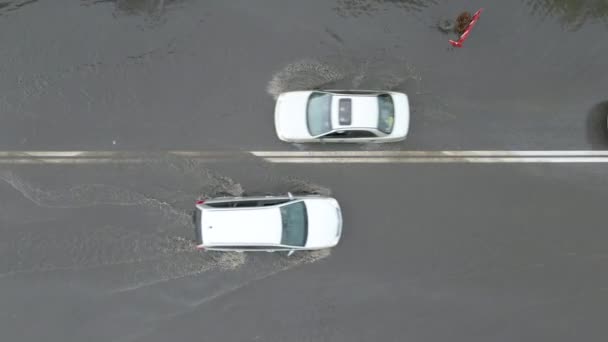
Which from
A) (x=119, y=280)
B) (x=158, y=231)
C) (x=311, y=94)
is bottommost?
(x=119, y=280)

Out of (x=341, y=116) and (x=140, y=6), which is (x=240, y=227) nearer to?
(x=341, y=116)

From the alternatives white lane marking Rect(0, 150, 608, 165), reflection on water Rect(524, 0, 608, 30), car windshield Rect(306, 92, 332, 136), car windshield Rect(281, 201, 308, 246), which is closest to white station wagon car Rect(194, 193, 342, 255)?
car windshield Rect(281, 201, 308, 246)

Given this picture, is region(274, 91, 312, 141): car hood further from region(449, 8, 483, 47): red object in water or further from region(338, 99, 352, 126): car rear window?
region(449, 8, 483, 47): red object in water

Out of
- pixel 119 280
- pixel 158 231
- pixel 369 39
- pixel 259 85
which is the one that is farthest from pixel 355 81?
pixel 119 280

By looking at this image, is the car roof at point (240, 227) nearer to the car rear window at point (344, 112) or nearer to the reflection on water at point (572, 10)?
the car rear window at point (344, 112)

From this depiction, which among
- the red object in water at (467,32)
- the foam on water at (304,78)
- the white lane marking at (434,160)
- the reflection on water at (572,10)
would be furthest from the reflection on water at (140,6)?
the reflection on water at (572,10)

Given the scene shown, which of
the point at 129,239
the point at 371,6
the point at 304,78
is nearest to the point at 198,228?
the point at 129,239

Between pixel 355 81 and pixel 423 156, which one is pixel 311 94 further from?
pixel 423 156
